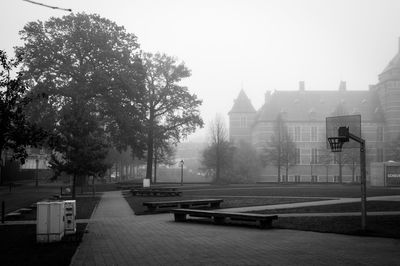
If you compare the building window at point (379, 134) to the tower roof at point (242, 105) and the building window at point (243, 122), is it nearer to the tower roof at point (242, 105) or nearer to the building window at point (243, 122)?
the tower roof at point (242, 105)

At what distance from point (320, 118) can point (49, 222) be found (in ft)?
289

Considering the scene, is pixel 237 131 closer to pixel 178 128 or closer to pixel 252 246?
pixel 178 128

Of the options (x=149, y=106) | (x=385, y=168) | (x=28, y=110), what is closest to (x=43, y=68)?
(x=28, y=110)

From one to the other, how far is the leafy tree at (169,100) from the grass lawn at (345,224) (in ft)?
124

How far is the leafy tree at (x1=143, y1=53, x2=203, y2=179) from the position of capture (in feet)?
178

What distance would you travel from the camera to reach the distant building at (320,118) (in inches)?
3511

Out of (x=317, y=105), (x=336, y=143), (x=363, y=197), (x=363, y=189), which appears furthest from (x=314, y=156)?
(x=363, y=197)

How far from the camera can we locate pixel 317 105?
96.9 meters

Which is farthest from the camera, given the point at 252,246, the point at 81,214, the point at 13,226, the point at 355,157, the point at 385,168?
the point at 355,157

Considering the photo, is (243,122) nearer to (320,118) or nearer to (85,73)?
(320,118)

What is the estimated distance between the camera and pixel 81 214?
20562 mm

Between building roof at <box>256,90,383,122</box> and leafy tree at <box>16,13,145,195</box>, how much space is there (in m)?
55.9

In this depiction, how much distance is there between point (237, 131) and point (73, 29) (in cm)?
6719

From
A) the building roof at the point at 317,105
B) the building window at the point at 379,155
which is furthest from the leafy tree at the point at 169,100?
the building window at the point at 379,155
